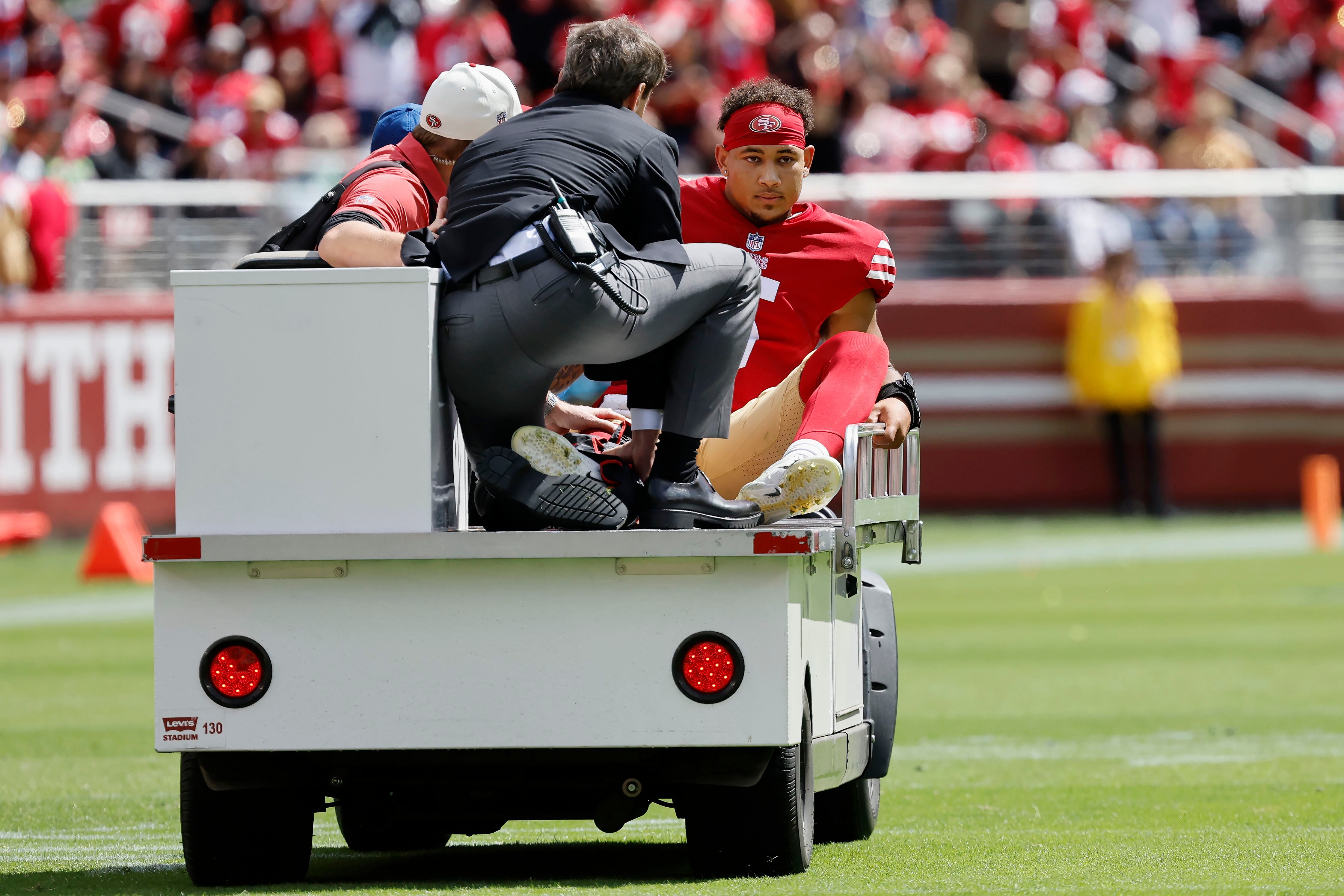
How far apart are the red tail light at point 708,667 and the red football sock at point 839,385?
97 centimetres

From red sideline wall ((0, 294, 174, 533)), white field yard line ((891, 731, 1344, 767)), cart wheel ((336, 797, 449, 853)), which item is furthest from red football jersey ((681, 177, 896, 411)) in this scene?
red sideline wall ((0, 294, 174, 533))

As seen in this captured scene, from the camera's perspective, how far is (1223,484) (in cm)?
2380

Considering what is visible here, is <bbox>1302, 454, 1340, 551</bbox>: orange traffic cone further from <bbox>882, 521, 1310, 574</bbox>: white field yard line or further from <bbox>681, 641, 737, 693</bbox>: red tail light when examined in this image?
<bbox>681, 641, 737, 693</bbox>: red tail light

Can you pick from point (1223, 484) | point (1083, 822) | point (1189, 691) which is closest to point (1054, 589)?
point (1189, 691)

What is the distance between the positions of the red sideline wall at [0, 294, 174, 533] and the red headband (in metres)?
14.0

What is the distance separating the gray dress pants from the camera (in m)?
6.15

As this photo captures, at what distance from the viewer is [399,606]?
19.9ft

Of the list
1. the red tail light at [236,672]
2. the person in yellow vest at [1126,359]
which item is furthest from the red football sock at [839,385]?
the person in yellow vest at [1126,359]

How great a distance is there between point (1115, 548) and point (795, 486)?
47.5 feet

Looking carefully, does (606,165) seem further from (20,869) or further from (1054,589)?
(1054,589)

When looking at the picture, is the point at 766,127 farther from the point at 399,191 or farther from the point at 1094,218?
the point at 1094,218

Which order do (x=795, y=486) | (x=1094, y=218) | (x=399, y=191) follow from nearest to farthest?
(x=795, y=486) → (x=399, y=191) → (x=1094, y=218)

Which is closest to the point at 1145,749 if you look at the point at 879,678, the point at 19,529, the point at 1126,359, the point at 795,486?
the point at 879,678

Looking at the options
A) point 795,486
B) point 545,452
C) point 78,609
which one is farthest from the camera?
Result: point 78,609
